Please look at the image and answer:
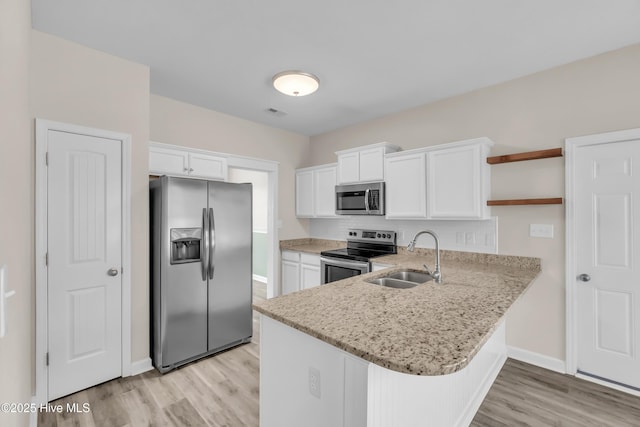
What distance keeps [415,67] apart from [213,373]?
322 centimetres

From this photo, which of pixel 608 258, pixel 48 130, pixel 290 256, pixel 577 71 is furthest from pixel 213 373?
pixel 577 71

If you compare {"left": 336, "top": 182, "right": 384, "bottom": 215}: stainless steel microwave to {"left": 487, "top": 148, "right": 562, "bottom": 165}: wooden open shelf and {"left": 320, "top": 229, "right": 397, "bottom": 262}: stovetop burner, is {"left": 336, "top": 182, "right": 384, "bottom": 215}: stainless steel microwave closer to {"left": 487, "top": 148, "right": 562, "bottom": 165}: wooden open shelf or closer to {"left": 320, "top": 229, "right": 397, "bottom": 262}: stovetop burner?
{"left": 320, "top": 229, "right": 397, "bottom": 262}: stovetop burner

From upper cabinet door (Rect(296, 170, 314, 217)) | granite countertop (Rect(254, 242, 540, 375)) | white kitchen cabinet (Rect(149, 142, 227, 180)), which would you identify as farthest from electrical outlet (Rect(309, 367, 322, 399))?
upper cabinet door (Rect(296, 170, 314, 217))

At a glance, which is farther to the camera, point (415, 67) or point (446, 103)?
point (446, 103)

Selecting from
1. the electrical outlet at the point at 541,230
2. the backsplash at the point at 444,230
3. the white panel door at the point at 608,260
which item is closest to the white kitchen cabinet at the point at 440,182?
the backsplash at the point at 444,230

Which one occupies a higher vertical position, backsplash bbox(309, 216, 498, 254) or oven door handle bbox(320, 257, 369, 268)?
backsplash bbox(309, 216, 498, 254)

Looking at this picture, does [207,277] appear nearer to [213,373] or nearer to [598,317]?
[213,373]

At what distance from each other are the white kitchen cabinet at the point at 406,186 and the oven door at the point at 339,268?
0.70m

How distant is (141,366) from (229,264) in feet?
3.69

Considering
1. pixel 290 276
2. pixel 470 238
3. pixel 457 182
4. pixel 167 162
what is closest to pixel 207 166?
pixel 167 162

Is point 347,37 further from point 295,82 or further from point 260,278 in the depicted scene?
point 260,278

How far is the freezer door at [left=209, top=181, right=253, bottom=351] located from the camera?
2.90m

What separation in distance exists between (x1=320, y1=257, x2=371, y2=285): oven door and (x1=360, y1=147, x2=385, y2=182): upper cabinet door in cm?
106

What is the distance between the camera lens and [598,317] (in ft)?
7.95
